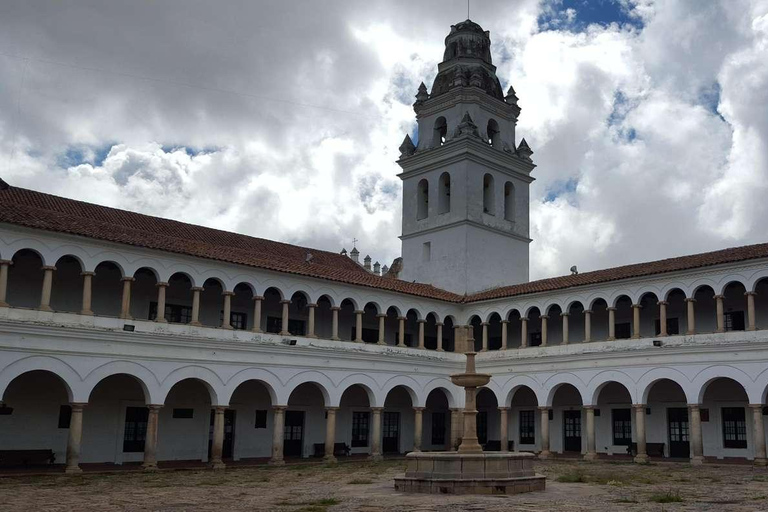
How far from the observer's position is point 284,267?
88.0 ft

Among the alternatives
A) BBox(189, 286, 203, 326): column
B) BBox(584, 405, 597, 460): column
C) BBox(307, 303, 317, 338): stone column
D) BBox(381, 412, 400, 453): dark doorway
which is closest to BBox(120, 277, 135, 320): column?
BBox(189, 286, 203, 326): column

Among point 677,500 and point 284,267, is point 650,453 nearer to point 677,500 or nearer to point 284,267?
point 284,267

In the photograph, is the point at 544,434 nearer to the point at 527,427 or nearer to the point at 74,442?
the point at 527,427

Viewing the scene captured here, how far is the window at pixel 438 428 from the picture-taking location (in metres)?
33.7

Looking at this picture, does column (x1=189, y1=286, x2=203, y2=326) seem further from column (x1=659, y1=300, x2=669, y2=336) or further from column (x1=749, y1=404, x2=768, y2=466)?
column (x1=749, y1=404, x2=768, y2=466)

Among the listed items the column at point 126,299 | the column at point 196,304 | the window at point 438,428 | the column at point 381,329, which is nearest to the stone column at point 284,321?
the column at point 196,304

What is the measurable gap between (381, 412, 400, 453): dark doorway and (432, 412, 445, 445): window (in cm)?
192

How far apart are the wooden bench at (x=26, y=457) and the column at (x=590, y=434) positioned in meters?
16.6

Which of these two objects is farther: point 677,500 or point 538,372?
point 538,372

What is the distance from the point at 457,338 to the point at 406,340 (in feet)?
6.69

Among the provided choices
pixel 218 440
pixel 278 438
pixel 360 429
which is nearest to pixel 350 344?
pixel 278 438

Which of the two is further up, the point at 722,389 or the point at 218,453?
the point at 722,389

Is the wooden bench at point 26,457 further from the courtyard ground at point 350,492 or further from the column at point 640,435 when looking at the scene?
the column at point 640,435

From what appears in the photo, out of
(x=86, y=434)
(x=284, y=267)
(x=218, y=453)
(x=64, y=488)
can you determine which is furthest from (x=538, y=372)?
(x=64, y=488)
